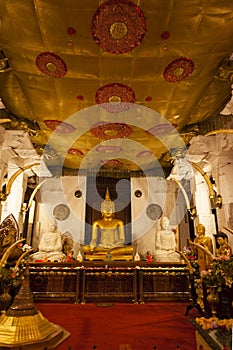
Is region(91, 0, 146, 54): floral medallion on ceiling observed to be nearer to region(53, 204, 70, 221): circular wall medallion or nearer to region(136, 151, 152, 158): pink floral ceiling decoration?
region(136, 151, 152, 158): pink floral ceiling decoration

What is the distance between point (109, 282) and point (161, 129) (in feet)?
13.2

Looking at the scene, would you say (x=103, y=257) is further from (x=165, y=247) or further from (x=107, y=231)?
(x=165, y=247)

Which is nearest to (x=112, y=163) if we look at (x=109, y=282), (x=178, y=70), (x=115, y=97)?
(x=115, y=97)

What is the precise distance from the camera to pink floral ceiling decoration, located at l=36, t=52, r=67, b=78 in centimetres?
403

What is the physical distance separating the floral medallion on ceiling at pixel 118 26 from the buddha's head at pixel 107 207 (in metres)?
7.10

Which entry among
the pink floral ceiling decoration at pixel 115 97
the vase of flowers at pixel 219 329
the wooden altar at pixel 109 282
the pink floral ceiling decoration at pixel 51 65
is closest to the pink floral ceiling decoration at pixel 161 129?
the pink floral ceiling decoration at pixel 115 97

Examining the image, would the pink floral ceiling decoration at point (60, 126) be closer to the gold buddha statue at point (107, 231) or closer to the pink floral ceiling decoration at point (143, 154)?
the pink floral ceiling decoration at point (143, 154)

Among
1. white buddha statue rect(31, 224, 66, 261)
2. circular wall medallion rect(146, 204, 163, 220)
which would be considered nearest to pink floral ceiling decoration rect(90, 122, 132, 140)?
white buddha statue rect(31, 224, 66, 261)

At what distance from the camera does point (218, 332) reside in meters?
2.15

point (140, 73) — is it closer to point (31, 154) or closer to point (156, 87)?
point (156, 87)

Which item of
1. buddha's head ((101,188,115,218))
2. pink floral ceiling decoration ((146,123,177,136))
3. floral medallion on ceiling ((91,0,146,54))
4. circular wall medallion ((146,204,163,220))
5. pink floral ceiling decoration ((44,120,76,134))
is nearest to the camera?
floral medallion on ceiling ((91,0,146,54))

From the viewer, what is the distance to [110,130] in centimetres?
660

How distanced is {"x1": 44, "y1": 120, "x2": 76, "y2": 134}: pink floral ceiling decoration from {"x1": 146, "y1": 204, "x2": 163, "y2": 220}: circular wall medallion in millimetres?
4932


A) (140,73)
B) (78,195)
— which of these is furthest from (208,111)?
(78,195)
